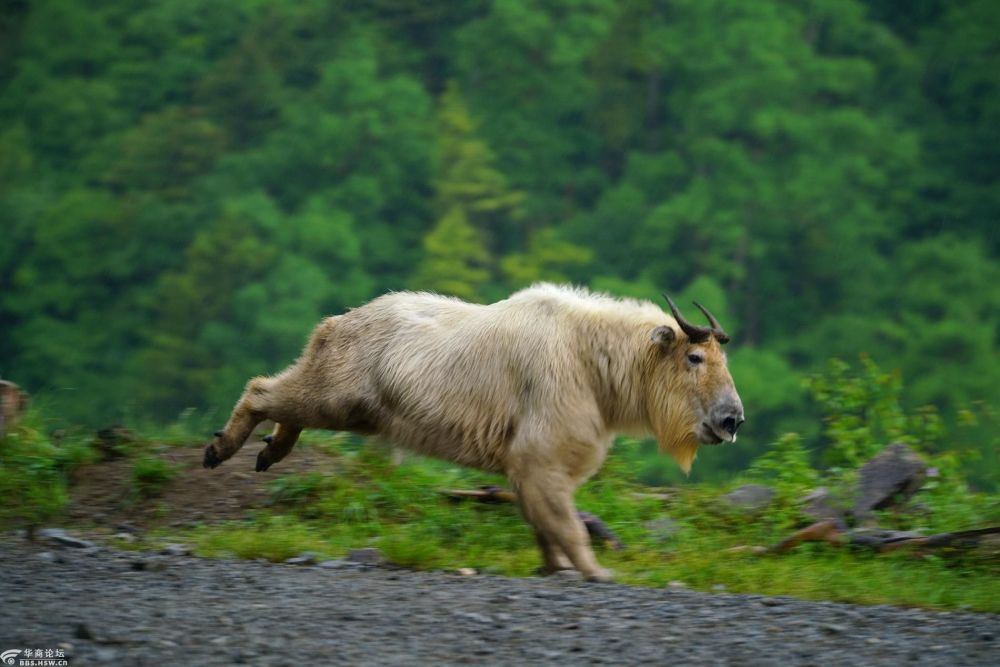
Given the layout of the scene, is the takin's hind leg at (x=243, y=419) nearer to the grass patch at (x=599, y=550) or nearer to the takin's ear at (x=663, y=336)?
the grass patch at (x=599, y=550)

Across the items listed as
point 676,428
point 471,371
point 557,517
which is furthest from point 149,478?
point 676,428

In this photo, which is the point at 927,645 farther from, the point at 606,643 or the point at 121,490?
the point at 121,490

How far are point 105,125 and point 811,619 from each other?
45177 mm

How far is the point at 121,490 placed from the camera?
8969 millimetres

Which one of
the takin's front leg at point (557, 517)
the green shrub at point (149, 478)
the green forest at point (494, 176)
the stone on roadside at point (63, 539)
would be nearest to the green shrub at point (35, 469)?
the stone on roadside at point (63, 539)

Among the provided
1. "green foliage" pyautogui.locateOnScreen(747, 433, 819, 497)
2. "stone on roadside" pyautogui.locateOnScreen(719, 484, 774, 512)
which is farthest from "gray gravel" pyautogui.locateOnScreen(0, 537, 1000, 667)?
"green foliage" pyautogui.locateOnScreen(747, 433, 819, 497)

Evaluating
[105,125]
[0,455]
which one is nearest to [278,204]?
[105,125]

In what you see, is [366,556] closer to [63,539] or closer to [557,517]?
[557,517]

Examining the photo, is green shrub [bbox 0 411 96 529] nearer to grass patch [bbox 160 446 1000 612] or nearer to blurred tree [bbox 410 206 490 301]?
grass patch [bbox 160 446 1000 612]

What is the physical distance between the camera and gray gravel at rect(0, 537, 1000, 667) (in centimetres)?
537

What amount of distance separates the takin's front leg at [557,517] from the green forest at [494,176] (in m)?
28.8

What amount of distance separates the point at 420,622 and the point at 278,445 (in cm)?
311

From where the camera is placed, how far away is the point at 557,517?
24.2 ft

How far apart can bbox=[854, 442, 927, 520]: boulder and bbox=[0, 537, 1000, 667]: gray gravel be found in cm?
216
